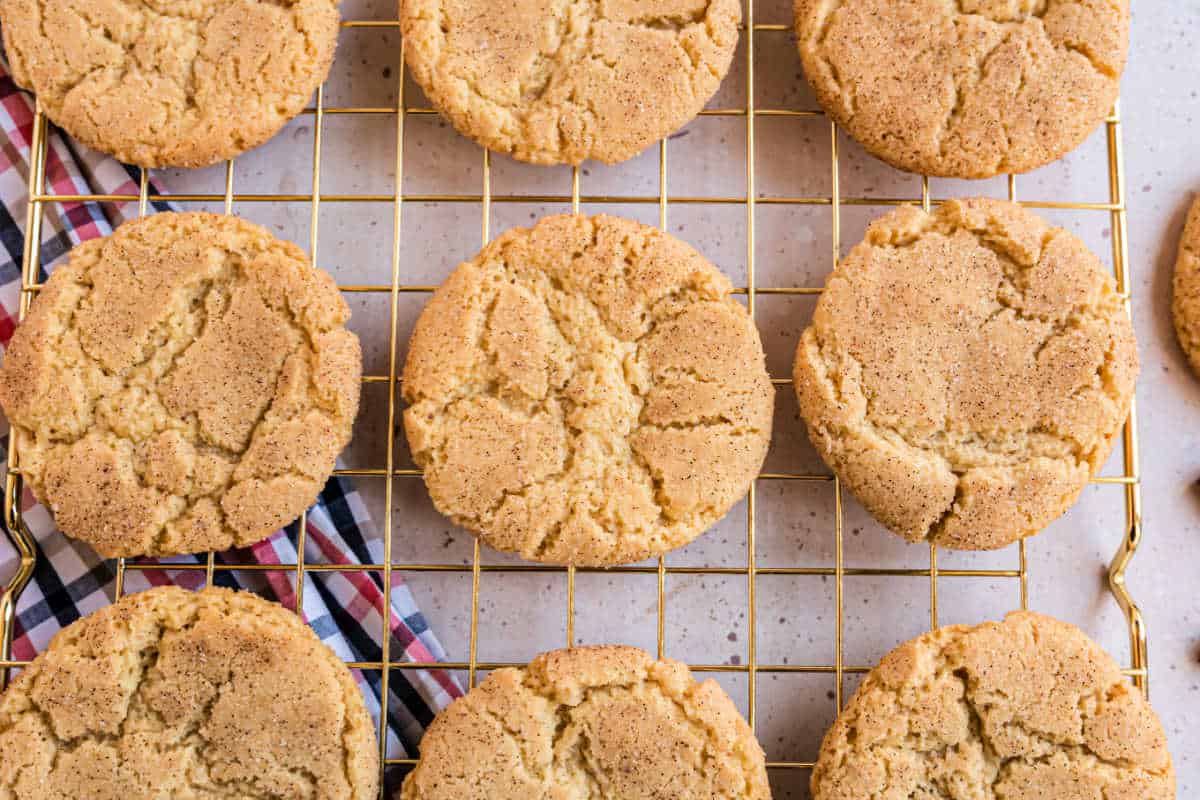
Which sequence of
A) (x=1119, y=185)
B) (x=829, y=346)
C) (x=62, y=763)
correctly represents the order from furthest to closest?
(x=1119, y=185), (x=829, y=346), (x=62, y=763)

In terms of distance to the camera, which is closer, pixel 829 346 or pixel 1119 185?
pixel 829 346

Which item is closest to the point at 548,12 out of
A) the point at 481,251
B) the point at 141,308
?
the point at 481,251

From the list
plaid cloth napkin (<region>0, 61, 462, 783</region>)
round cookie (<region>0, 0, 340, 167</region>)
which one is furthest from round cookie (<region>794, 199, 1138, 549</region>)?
round cookie (<region>0, 0, 340, 167</region>)

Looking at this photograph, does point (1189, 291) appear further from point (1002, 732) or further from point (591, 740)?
point (591, 740)

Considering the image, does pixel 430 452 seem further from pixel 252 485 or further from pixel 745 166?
pixel 745 166

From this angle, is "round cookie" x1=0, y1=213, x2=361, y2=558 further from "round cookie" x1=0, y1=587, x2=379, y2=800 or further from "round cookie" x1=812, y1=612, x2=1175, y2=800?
"round cookie" x1=812, y1=612, x2=1175, y2=800

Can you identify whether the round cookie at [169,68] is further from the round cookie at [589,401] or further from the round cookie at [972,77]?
the round cookie at [972,77]

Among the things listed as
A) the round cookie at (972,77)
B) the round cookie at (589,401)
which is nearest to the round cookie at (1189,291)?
the round cookie at (972,77)
